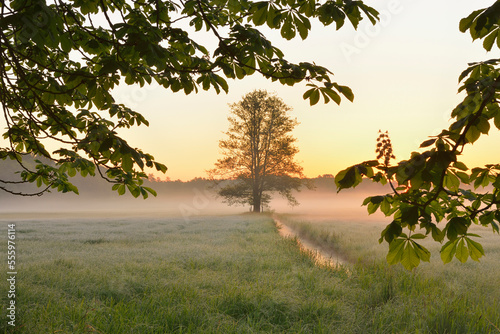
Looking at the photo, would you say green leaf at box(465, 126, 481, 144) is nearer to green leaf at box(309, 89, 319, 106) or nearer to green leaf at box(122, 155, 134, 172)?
green leaf at box(309, 89, 319, 106)

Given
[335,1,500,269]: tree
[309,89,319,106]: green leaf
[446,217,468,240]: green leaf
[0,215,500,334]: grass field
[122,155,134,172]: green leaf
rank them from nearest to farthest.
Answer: [335,1,500,269]: tree < [446,217,468,240]: green leaf < [122,155,134,172]: green leaf < [309,89,319,106]: green leaf < [0,215,500,334]: grass field

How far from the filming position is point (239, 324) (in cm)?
443

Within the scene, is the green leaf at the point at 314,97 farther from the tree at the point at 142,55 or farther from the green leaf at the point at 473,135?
the green leaf at the point at 473,135

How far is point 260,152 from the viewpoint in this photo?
33.3m

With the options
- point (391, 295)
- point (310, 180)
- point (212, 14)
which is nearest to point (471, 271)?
point (391, 295)

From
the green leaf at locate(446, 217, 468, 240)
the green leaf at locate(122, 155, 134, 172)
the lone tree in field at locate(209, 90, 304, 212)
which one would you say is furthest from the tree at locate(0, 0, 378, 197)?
the lone tree in field at locate(209, 90, 304, 212)

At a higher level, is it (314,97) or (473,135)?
(314,97)

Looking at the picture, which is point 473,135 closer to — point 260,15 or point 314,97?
point 314,97

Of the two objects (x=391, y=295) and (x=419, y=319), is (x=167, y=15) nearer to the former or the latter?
(x=419, y=319)

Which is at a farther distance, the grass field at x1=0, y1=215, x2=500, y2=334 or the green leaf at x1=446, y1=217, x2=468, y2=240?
the grass field at x1=0, y1=215, x2=500, y2=334

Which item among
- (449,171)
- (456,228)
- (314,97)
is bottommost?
(456,228)

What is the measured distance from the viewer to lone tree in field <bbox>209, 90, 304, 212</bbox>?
105 ft

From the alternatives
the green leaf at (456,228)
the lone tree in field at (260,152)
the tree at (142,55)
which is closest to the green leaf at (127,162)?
the tree at (142,55)

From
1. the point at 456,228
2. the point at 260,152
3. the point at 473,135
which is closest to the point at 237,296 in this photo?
the point at 456,228
